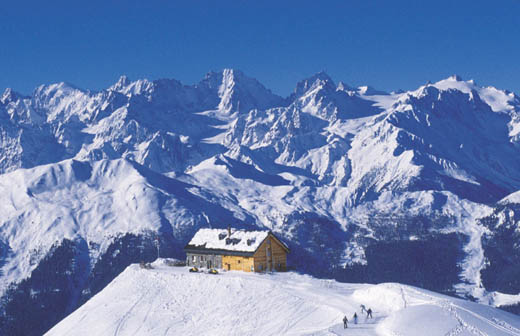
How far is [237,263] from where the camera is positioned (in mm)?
109875

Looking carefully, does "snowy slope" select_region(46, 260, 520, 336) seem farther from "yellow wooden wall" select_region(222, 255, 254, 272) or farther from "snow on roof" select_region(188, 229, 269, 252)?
"snow on roof" select_region(188, 229, 269, 252)

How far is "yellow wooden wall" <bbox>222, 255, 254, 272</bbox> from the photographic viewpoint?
108 metres

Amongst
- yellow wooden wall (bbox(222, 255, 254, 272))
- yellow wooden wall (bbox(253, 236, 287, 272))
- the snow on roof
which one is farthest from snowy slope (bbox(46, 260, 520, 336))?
the snow on roof

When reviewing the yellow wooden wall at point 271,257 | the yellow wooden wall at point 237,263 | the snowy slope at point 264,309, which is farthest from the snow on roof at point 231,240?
the snowy slope at point 264,309

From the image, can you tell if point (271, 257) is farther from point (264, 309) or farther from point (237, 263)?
point (264, 309)

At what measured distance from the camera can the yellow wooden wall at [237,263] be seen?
108062 mm

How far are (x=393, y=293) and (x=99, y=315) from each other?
4163 cm

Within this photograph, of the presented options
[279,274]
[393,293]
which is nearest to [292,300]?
[393,293]

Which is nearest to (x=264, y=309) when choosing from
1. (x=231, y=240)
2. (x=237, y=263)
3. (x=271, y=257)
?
(x=237, y=263)

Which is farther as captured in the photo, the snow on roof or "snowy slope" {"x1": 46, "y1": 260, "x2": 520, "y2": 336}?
the snow on roof

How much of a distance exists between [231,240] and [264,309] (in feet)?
98.2

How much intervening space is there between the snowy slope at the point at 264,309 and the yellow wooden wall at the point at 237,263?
359 centimetres

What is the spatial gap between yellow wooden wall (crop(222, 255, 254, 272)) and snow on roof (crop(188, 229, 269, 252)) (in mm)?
1435

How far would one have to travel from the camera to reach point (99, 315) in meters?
95.9
